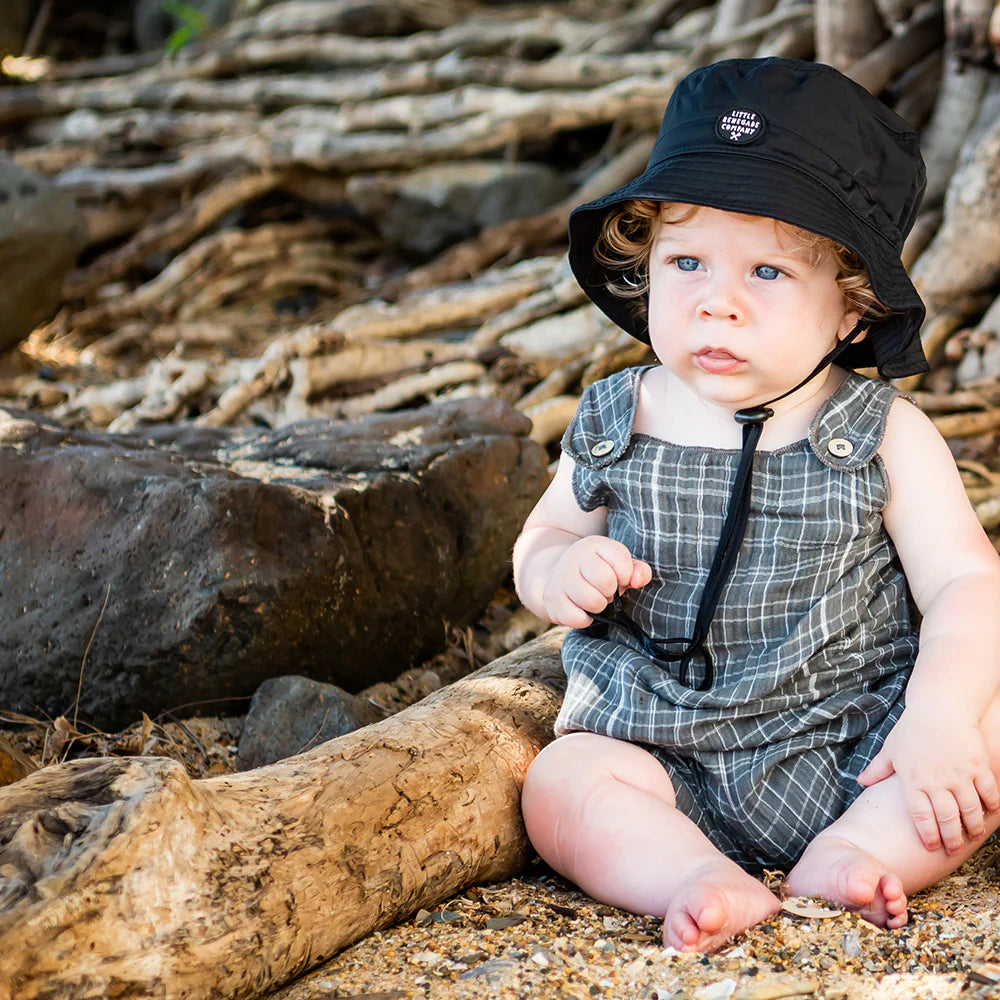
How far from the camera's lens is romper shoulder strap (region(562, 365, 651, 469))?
2.30 metres

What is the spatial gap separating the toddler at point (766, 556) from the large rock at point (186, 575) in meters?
0.69

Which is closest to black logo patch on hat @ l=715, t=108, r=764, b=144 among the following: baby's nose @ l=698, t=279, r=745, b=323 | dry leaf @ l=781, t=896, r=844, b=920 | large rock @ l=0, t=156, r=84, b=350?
baby's nose @ l=698, t=279, r=745, b=323

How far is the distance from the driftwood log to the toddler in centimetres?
18

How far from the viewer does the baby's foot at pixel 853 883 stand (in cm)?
178

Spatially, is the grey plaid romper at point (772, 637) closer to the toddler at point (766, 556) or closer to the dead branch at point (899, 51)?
the toddler at point (766, 556)

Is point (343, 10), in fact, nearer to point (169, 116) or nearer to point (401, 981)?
point (169, 116)

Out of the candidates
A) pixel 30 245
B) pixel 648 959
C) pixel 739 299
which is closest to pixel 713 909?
pixel 648 959

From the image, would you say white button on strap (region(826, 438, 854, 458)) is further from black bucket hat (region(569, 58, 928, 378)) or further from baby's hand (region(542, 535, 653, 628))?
baby's hand (region(542, 535, 653, 628))

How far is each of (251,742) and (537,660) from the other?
0.67 m

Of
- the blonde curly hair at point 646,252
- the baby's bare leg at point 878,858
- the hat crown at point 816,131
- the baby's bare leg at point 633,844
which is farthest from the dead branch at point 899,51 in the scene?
the baby's bare leg at point 633,844

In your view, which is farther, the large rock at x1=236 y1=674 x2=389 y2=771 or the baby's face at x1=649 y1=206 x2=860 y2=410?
the large rock at x1=236 y1=674 x2=389 y2=771

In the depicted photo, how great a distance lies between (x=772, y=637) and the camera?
2.18 m

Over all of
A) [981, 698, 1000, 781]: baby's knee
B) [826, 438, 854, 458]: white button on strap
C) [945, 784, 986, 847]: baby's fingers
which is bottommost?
[945, 784, 986, 847]: baby's fingers

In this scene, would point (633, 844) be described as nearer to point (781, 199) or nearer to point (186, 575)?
point (781, 199)
